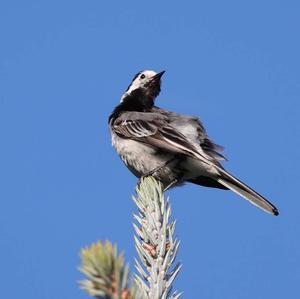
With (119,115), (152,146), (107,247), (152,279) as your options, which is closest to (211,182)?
(152,146)

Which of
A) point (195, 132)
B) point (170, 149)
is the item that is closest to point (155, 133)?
point (170, 149)

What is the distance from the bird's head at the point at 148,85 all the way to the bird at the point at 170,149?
127 cm

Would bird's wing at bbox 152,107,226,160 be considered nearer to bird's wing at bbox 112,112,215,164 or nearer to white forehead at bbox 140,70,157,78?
bird's wing at bbox 112,112,215,164

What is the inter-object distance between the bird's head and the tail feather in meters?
2.96

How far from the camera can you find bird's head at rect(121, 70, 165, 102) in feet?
30.3

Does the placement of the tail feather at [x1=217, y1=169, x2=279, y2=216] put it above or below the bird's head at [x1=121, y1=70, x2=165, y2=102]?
below

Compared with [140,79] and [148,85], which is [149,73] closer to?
[140,79]

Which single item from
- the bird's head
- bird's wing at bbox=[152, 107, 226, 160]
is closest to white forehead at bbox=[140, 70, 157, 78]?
the bird's head

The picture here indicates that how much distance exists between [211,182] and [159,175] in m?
0.72

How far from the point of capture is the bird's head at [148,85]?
30.3 feet

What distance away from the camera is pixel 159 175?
7078mm

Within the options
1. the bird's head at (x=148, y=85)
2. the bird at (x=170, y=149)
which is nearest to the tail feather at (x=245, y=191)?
the bird at (x=170, y=149)

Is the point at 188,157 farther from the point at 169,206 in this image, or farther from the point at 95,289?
the point at 95,289

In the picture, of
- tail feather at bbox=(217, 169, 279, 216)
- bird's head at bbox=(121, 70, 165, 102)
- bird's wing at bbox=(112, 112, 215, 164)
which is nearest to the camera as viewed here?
tail feather at bbox=(217, 169, 279, 216)
